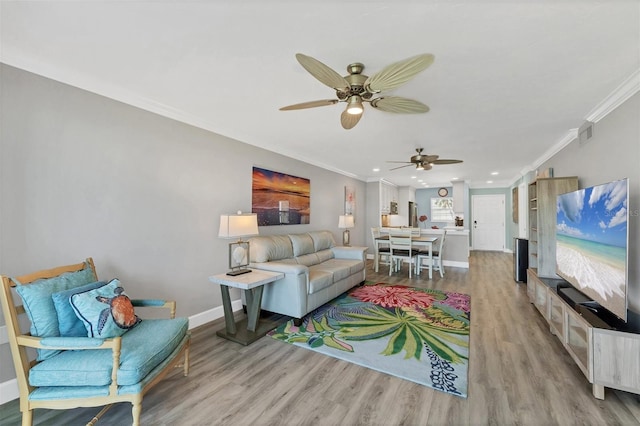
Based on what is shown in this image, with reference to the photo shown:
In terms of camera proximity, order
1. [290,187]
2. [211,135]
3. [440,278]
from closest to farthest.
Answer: [211,135] < [290,187] < [440,278]

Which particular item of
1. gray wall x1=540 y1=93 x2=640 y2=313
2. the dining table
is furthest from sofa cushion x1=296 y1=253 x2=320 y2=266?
gray wall x1=540 y1=93 x2=640 y2=313

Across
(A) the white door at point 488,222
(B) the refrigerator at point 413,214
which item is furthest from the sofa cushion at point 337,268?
(A) the white door at point 488,222

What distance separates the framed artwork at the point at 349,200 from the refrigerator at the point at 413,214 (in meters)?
3.49

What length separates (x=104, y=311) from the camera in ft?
5.60

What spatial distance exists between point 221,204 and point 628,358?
3.87 meters

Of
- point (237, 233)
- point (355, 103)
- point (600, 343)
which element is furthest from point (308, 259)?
point (600, 343)

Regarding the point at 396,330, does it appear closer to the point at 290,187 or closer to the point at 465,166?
the point at 290,187

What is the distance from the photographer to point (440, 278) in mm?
5371

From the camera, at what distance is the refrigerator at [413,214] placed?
9672 mm

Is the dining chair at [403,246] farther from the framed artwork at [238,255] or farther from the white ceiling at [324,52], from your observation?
the framed artwork at [238,255]

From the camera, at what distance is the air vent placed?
2990 mm

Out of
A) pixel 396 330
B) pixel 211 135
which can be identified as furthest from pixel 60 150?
pixel 396 330

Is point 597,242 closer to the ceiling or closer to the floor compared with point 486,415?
closer to the ceiling

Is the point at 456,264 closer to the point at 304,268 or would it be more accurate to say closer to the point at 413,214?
the point at 413,214
